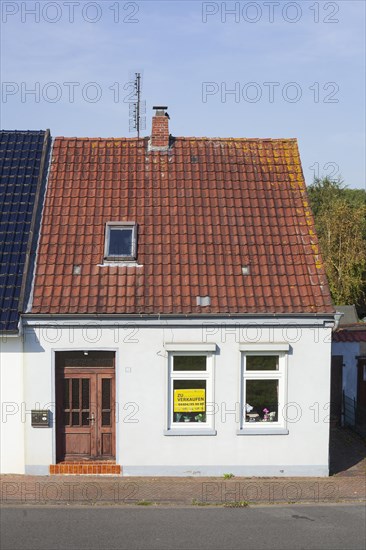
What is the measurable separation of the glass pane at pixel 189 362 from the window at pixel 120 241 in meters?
2.33

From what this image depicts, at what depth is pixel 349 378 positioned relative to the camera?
17.1 meters

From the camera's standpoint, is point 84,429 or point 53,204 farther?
point 53,204

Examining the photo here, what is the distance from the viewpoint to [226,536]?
9500mm

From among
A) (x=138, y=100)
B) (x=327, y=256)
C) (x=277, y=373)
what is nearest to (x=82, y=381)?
(x=277, y=373)

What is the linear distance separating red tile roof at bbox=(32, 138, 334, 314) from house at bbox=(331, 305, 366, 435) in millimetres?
4500

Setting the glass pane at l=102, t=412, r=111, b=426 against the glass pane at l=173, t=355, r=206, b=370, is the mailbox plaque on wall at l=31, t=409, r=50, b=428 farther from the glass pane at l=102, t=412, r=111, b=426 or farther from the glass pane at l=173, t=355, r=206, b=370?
the glass pane at l=173, t=355, r=206, b=370

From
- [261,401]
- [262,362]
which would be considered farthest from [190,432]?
[262,362]

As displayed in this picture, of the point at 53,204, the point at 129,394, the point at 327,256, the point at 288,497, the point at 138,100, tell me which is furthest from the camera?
the point at 327,256

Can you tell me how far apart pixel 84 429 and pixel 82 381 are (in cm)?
95

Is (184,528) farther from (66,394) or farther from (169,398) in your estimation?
(66,394)

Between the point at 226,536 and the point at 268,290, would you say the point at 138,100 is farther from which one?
the point at 226,536

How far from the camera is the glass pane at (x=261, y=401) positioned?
1262 cm

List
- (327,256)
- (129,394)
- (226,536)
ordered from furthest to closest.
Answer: (327,256), (129,394), (226,536)

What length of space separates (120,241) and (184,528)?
6.10 m
